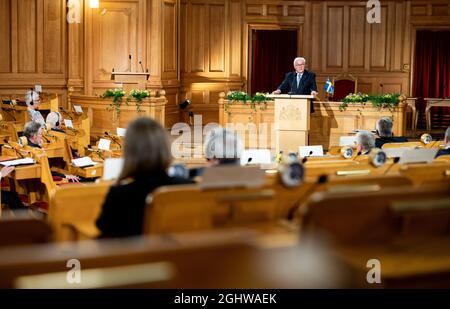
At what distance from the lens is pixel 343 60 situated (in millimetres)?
14844

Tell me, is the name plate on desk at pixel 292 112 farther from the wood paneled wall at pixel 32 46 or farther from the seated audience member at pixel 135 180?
the seated audience member at pixel 135 180

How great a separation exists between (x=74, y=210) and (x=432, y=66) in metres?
12.5

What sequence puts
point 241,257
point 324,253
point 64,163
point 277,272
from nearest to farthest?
point 241,257 → point 277,272 → point 324,253 → point 64,163

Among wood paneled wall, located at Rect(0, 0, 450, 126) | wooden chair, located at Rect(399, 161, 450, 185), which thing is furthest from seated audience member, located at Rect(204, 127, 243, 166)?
wood paneled wall, located at Rect(0, 0, 450, 126)

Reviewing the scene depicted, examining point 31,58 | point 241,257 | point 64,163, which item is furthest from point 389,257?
point 31,58

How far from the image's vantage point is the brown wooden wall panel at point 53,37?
45.7 ft

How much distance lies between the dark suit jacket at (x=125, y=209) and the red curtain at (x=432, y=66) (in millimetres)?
12389

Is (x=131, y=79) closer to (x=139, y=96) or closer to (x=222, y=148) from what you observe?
(x=139, y=96)

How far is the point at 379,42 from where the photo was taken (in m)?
14.7

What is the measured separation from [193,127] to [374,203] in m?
11.4

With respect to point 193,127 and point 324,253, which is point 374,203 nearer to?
point 324,253

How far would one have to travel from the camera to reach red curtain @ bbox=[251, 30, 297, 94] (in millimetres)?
15133

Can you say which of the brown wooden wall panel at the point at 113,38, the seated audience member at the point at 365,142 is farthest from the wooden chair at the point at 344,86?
the seated audience member at the point at 365,142

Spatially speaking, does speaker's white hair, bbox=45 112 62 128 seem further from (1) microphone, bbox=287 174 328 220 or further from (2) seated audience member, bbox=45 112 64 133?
(1) microphone, bbox=287 174 328 220
